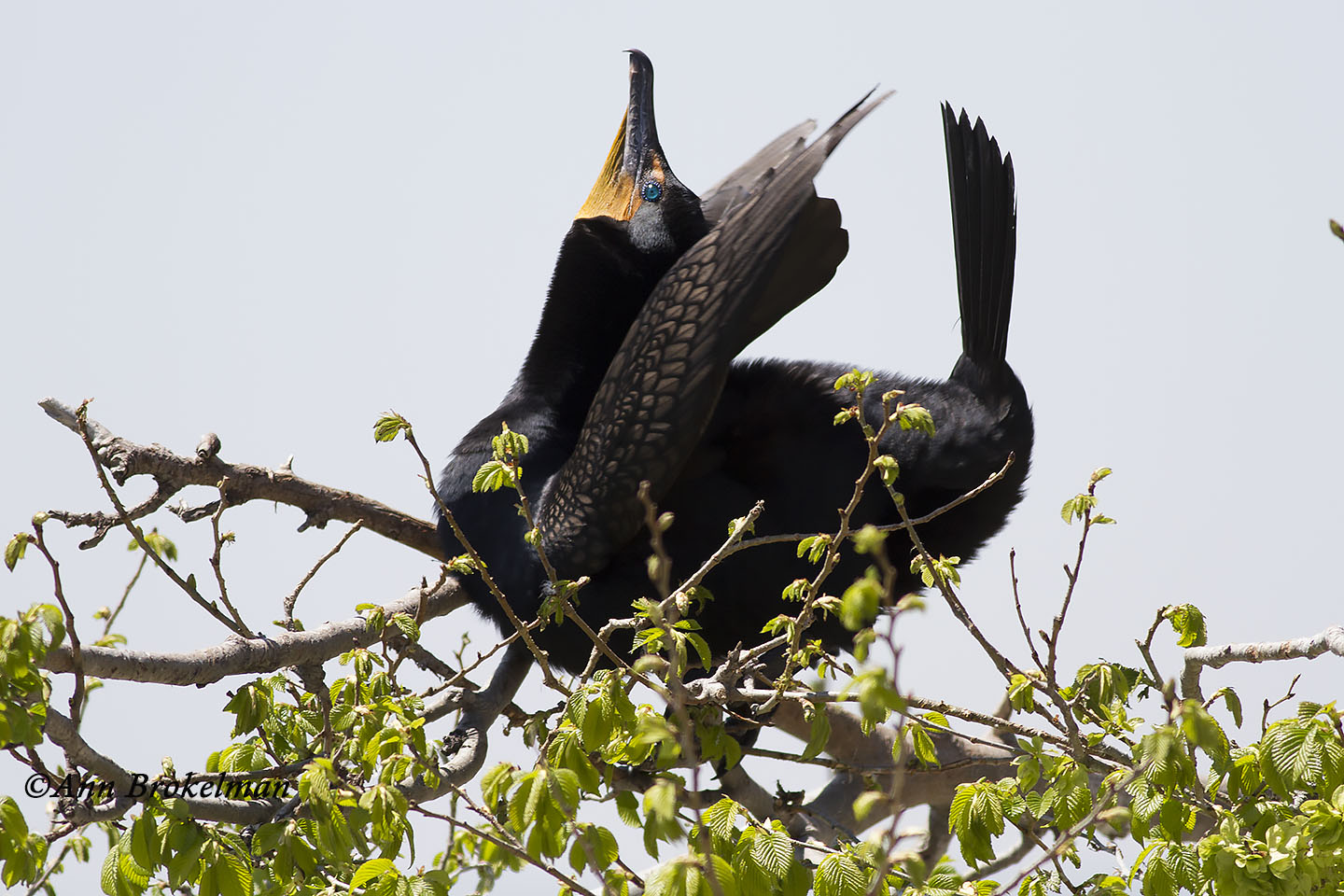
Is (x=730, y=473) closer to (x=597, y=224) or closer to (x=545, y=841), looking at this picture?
(x=597, y=224)

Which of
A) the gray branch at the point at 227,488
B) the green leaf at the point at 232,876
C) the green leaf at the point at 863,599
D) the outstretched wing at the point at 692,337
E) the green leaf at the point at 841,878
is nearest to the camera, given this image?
the green leaf at the point at 863,599

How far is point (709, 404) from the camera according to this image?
2.51 m

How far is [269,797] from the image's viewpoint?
7.09 feet

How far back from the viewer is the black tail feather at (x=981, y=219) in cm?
287

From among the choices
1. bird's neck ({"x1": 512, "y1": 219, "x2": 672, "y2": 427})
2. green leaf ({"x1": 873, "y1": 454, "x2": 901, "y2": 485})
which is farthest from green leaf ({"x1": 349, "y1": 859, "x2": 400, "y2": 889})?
bird's neck ({"x1": 512, "y1": 219, "x2": 672, "y2": 427})

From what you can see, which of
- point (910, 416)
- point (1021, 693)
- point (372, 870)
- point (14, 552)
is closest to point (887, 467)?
point (910, 416)

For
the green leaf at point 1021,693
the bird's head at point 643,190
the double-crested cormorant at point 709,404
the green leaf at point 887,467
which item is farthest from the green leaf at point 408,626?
the bird's head at point 643,190

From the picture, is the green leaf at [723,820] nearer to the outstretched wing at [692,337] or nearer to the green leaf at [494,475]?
the green leaf at [494,475]

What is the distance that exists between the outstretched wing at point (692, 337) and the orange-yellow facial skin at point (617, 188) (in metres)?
0.57

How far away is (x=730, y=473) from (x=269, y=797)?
52.2 inches

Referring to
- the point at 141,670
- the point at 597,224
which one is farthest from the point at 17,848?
the point at 597,224

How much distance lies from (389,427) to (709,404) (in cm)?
73

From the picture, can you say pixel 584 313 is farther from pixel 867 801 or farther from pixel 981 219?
pixel 867 801

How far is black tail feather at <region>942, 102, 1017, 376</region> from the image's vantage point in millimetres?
2873
